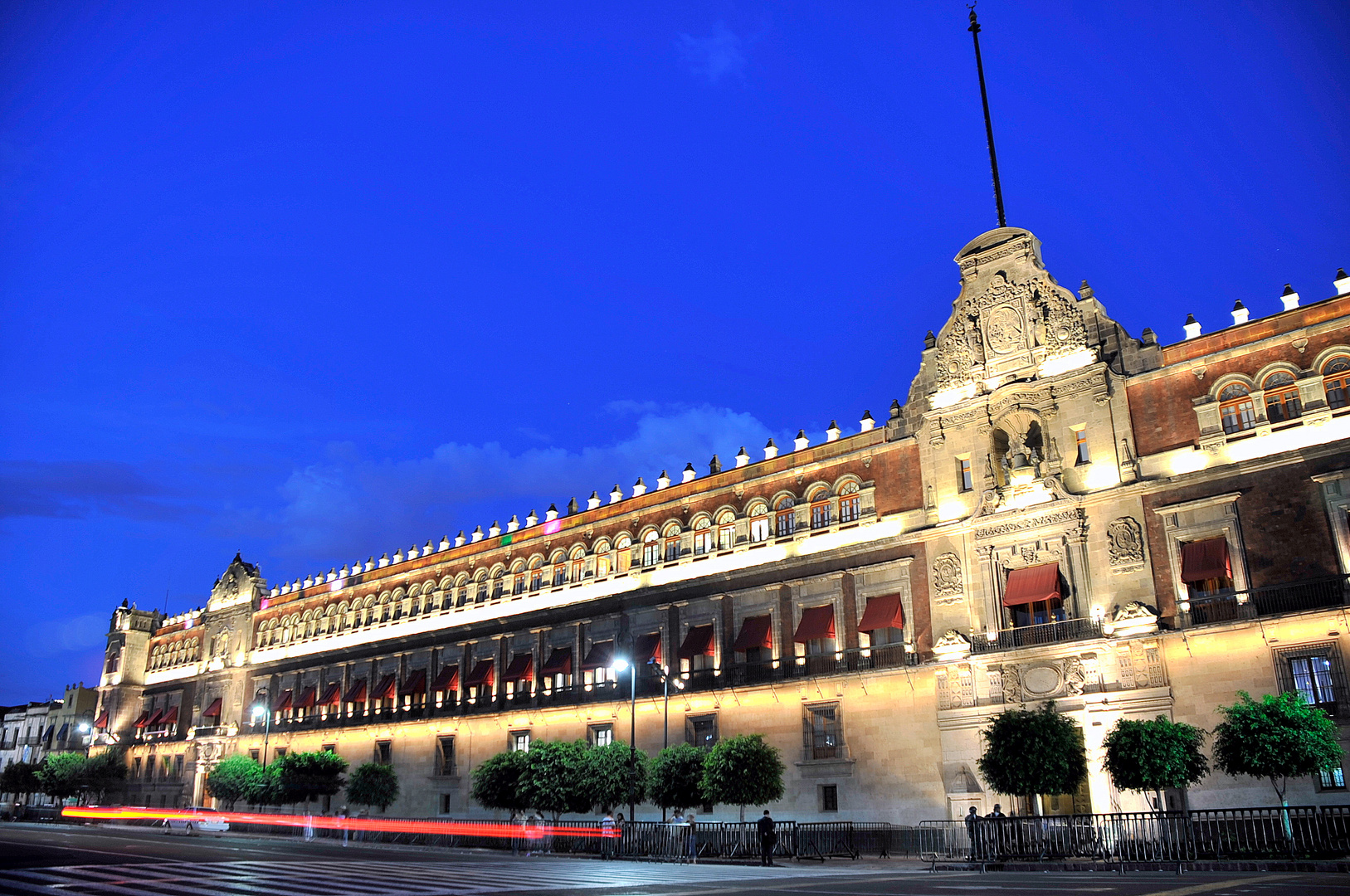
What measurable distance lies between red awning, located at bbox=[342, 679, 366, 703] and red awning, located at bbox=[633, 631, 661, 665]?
21.9m

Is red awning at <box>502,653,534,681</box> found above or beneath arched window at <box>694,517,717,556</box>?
beneath

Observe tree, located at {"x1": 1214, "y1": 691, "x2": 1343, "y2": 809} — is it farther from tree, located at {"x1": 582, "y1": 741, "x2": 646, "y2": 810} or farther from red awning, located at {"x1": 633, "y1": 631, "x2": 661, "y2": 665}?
red awning, located at {"x1": 633, "y1": 631, "x2": 661, "y2": 665}

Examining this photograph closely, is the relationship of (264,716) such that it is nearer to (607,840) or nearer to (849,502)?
(607,840)

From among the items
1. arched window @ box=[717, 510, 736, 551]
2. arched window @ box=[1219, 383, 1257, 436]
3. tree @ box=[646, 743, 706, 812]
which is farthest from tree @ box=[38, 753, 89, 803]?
arched window @ box=[1219, 383, 1257, 436]

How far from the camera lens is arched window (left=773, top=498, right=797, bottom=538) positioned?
136 ft

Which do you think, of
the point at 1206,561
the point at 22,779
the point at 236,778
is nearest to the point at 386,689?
the point at 236,778

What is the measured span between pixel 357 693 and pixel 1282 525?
48.3 metres

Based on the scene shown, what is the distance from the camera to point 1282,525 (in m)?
29.2

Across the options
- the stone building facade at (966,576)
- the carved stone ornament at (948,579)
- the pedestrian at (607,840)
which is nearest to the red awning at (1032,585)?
the stone building facade at (966,576)

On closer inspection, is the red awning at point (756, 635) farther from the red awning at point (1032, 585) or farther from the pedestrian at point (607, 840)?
the red awning at point (1032, 585)

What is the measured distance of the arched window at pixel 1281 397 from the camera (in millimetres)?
30297

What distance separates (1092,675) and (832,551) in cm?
1091

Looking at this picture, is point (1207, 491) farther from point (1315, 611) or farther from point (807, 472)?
point (807, 472)

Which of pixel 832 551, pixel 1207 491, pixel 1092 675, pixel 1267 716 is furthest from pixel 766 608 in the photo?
pixel 1267 716
